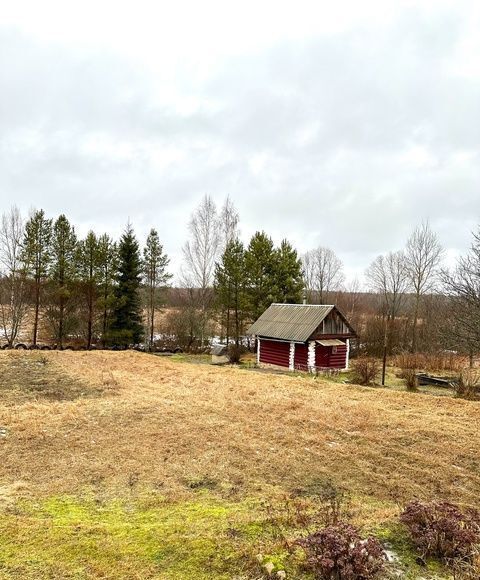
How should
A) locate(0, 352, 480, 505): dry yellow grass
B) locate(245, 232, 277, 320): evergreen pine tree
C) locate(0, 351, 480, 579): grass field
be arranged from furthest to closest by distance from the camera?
locate(245, 232, 277, 320): evergreen pine tree, locate(0, 352, 480, 505): dry yellow grass, locate(0, 351, 480, 579): grass field

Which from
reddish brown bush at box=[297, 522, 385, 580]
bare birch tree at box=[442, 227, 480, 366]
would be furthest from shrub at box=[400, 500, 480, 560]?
bare birch tree at box=[442, 227, 480, 366]

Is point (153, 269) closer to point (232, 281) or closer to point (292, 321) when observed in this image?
point (232, 281)

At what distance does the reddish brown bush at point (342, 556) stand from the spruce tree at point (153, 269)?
3234 cm

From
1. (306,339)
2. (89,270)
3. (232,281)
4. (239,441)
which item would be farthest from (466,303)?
(89,270)

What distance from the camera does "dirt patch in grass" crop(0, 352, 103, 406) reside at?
1254 cm

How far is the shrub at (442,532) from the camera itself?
3.86m

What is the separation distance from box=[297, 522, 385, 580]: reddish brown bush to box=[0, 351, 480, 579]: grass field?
0.85 feet

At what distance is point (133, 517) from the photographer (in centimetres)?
539

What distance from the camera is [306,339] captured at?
23.8 metres

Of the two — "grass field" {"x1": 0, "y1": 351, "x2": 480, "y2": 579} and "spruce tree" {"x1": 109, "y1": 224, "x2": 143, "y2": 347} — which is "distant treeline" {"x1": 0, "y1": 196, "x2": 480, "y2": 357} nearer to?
"spruce tree" {"x1": 109, "y1": 224, "x2": 143, "y2": 347}

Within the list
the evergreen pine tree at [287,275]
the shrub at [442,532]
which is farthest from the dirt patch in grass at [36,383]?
the evergreen pine tree at [287,275]

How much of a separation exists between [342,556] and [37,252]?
32.2m

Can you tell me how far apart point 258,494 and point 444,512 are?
2.84 metres

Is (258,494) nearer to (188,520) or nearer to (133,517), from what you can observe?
(188,520)
